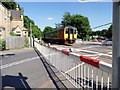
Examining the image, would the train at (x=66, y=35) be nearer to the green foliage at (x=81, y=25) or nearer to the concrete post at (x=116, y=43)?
the green foliage at (x=81, y=25)

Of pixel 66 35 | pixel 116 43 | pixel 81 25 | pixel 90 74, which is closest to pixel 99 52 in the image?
pixel 90 74

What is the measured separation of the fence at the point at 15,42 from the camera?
119 ft

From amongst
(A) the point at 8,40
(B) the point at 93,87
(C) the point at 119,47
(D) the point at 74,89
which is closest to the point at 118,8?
(C) the point at 119,47

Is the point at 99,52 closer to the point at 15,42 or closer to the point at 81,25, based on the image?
the point at 15,42

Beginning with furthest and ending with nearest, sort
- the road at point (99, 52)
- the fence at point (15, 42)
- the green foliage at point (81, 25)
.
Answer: the green foliage at point (81, 25) < the fence at point (15, 42) < the road at point (99, 52)

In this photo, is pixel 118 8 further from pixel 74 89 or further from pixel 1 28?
pixel 1 28

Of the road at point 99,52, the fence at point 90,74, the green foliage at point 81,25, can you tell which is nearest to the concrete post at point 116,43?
the fence at point 90,74

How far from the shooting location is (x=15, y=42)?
38.9 meters

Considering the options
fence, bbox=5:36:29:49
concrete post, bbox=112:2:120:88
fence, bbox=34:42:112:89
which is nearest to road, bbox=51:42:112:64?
fence, bbox=34:42:112:89

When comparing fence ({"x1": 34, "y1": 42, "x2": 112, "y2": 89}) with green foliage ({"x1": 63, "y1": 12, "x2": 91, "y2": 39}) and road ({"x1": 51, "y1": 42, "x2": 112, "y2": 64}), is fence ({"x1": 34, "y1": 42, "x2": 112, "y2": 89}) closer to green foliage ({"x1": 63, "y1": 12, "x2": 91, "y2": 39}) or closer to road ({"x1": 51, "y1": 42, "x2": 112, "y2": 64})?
road ({"x1": 51, "y1": 42, "x2": 112, "y2": 64})

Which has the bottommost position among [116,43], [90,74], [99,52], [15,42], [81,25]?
[99,52]

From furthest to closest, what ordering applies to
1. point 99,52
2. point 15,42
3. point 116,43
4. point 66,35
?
point 66,35 < point 15,42 < point 99,52 < point 116,43

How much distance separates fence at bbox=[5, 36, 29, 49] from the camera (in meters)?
36.2

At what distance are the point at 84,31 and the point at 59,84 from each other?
204 ft
